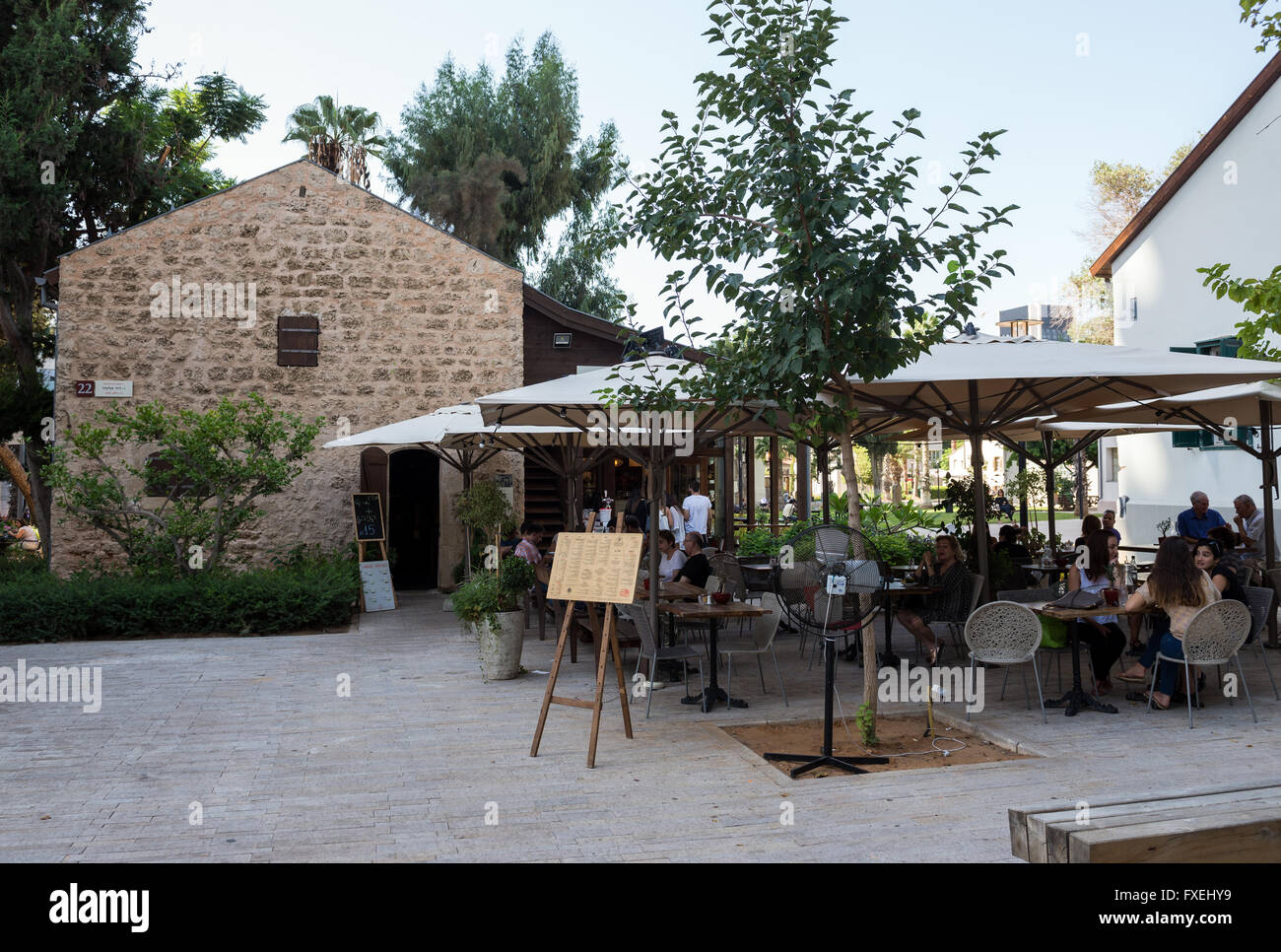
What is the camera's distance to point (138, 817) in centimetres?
481

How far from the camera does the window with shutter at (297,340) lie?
47.9 feet

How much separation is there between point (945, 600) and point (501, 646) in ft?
11.9

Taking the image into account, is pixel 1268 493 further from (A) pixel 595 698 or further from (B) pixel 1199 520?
(A) pixel 595 698

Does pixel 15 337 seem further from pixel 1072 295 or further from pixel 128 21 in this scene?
pixel 1072 295

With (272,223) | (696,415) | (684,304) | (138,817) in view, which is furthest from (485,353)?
(138,817)

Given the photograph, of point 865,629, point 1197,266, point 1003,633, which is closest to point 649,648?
point 865,629

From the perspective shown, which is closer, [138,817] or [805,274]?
[138,817]

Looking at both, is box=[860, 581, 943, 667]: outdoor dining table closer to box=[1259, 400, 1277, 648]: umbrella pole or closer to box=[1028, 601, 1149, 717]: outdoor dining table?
box=[1028, 601, 1149, 717]: outdoor dining table

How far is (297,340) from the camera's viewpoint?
14.6m

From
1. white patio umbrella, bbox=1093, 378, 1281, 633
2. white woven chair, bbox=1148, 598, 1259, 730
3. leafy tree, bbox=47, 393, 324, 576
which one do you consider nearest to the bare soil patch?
white woven chair, bbox=1148, 598, 1259, 730

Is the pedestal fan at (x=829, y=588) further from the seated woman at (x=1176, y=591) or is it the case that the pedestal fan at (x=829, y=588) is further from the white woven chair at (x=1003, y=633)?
the seated woman at (x=1176, y=591)

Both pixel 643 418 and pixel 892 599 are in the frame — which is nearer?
pixel 643 418

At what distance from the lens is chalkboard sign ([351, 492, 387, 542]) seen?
1370 centimetres
